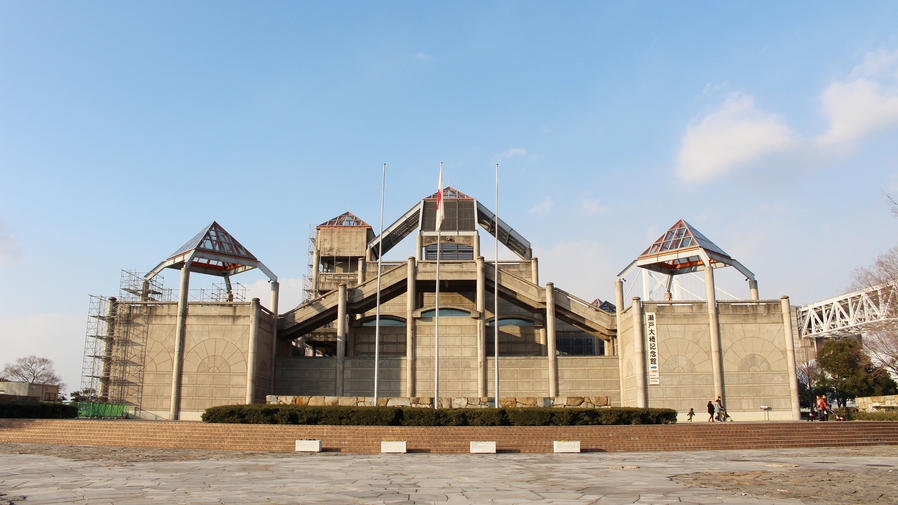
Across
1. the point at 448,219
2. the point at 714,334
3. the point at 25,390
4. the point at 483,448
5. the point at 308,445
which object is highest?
the point at 448,219

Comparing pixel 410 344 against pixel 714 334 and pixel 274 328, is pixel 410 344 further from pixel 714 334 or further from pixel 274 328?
pixel 714 334

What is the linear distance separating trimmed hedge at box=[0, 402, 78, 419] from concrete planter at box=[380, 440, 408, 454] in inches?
768

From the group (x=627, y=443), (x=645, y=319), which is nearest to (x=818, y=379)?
(x=645, y=319)

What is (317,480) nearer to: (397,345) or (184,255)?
(184,255)

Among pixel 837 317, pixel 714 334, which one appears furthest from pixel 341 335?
pixel 837 317

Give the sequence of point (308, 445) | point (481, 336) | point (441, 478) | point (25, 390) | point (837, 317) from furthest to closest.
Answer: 1. point (837, 317)
2. point (25, 390)
3. point (481, 336)
4. point (308, 445)
5. point (441, 478)

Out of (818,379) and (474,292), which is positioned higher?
(474,292)

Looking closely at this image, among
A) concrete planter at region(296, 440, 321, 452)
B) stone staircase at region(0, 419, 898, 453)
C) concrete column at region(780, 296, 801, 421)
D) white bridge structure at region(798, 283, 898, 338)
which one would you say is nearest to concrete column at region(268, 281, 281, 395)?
stone staircase at region(0, 419, 898, 453)

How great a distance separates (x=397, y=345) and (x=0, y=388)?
3033cm

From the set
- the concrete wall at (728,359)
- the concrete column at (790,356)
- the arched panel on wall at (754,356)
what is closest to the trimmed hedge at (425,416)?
the concrete wall at (728,359)

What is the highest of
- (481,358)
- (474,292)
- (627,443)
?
(474,292)

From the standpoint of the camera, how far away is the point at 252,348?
4116 cm

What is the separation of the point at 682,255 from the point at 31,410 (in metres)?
38.5

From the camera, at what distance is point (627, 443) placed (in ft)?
84.8
